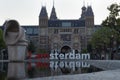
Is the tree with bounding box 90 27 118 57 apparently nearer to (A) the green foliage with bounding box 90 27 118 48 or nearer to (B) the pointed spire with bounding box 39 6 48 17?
(A) the green foliage with bounding box 90 27 118 48

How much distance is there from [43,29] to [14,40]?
340 ft

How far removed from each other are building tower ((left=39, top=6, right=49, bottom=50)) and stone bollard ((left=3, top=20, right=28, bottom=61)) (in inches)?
3958

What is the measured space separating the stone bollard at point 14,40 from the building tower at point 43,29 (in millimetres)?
100523

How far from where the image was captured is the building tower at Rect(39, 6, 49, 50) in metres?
120

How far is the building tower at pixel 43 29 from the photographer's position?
12044 cm

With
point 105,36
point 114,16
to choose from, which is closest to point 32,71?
point 114,16

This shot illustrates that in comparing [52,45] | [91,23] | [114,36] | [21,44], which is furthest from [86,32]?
[21,44]

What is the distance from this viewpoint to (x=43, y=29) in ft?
400

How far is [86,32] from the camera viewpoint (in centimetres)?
12156

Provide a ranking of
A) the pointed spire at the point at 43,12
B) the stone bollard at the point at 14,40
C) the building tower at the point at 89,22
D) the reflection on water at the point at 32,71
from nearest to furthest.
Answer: the reflection on water at the point at 32,71
the stone bollard at the point at 14,40
the building tower at the point at 89,22
the pointed spire at the point at 43,12

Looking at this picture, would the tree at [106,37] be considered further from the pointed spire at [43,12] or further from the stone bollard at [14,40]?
the pointed spire at [43,12]

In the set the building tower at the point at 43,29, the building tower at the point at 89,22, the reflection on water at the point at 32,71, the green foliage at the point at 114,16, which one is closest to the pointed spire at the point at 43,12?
the building tower at the point at 43,29

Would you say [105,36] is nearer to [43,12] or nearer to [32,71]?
[32,71]

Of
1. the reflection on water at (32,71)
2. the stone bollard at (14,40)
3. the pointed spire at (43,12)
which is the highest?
the pointed spire at (43,12)
